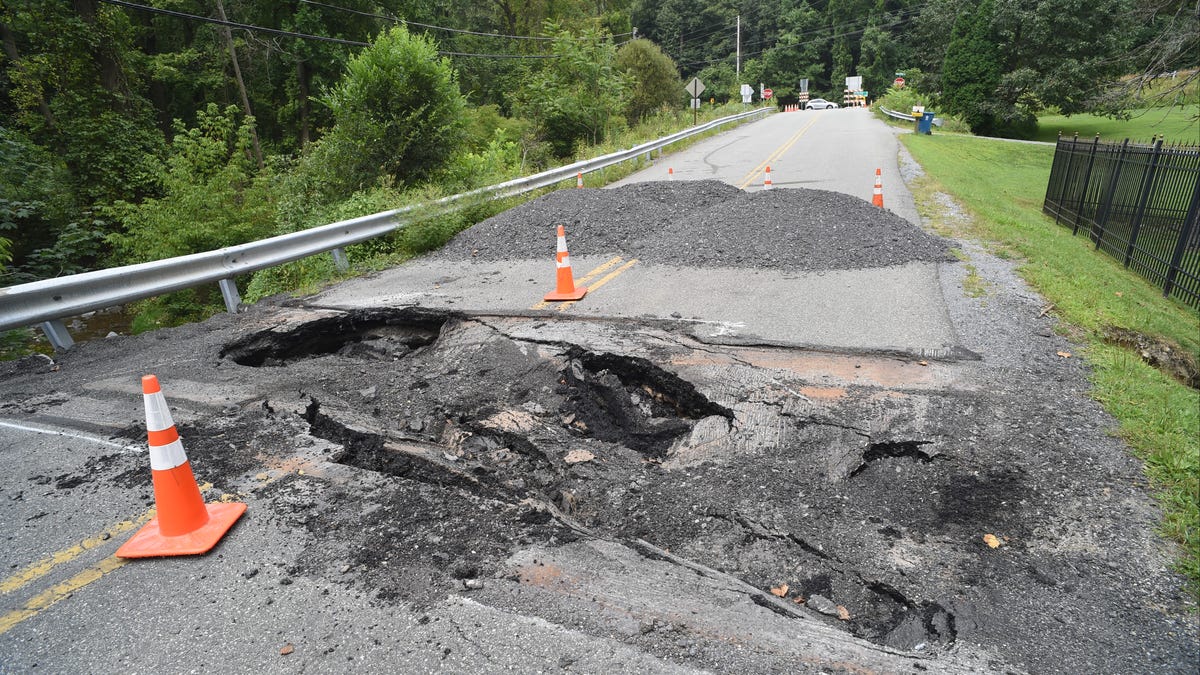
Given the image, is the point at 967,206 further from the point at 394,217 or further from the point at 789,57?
the point at 789,57

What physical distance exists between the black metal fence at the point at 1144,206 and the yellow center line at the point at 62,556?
1160 cm

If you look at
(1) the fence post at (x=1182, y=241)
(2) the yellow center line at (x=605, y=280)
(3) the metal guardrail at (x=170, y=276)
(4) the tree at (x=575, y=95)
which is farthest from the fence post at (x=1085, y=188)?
(4) the tree at (x=575, y=95)

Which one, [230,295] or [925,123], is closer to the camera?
[230,295]

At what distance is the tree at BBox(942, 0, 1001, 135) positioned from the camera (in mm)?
31406

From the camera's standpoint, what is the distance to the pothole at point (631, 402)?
427cm

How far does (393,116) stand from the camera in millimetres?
12344

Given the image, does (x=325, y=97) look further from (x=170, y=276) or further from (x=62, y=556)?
(x=62, y=556)

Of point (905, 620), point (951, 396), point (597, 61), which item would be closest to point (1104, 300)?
point (951, 396)

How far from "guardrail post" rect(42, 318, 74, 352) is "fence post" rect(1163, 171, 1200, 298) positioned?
13.1m

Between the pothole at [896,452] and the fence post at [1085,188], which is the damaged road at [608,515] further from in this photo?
the fence post at [1085,188]

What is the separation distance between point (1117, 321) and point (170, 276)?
960 cm

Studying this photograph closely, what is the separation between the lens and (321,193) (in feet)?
43.7

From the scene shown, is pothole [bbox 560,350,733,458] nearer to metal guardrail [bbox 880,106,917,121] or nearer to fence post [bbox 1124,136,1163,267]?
fence post [bbox 1124,136,1163,267]

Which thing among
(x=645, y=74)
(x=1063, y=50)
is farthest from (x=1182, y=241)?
(x=645, y=74)
